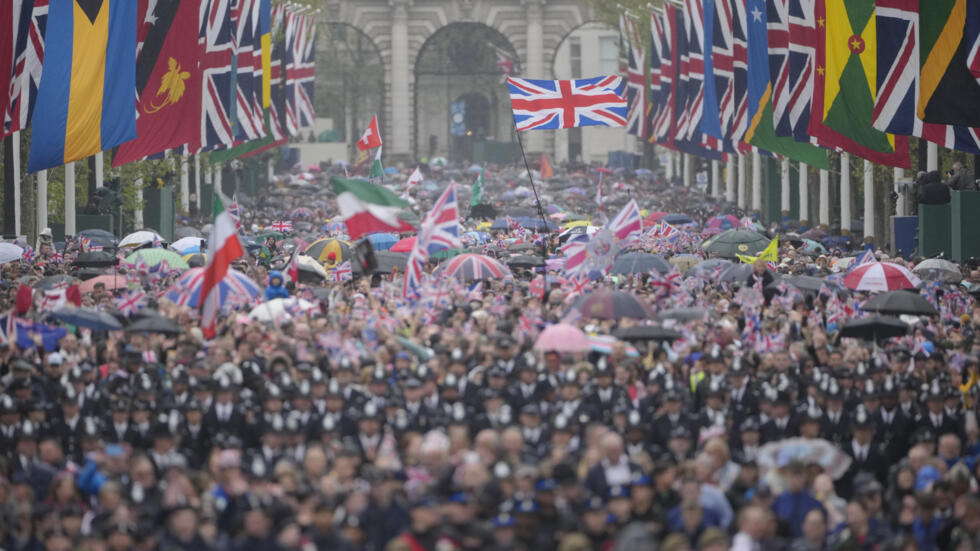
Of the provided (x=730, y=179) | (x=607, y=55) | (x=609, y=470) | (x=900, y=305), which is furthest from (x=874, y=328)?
(x=607, y=55)

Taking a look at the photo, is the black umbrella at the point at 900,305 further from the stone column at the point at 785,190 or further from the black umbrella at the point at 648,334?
the stone column at the point at 785,190

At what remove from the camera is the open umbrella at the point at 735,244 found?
33562 mm

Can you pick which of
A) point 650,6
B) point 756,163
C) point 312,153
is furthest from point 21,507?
point 312,153

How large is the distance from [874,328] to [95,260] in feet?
45.1

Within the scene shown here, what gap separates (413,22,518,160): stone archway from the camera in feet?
352

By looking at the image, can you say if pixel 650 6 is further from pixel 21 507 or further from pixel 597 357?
pixel 21 507

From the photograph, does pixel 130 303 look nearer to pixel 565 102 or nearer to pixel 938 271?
pixel 938 271

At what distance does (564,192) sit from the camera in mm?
69250

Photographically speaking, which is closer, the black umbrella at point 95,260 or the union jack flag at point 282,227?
the black umbrella at point 95,260

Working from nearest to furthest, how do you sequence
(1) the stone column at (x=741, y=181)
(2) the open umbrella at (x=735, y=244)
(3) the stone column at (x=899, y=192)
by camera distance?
(2) the open umbrella at (x=735, y=244) → (3) the stone column at (x=899, y=192) → (1) the stone column at (x=741, y=181)

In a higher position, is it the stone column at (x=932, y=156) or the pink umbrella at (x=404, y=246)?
the stone column at (x=932, y=156)

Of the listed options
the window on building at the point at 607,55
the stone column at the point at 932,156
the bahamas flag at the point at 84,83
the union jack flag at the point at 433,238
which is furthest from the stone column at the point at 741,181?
the union jack flag at the point at 433,238

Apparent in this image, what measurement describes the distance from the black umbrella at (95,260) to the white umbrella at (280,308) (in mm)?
6578

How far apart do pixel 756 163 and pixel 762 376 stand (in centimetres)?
4547
